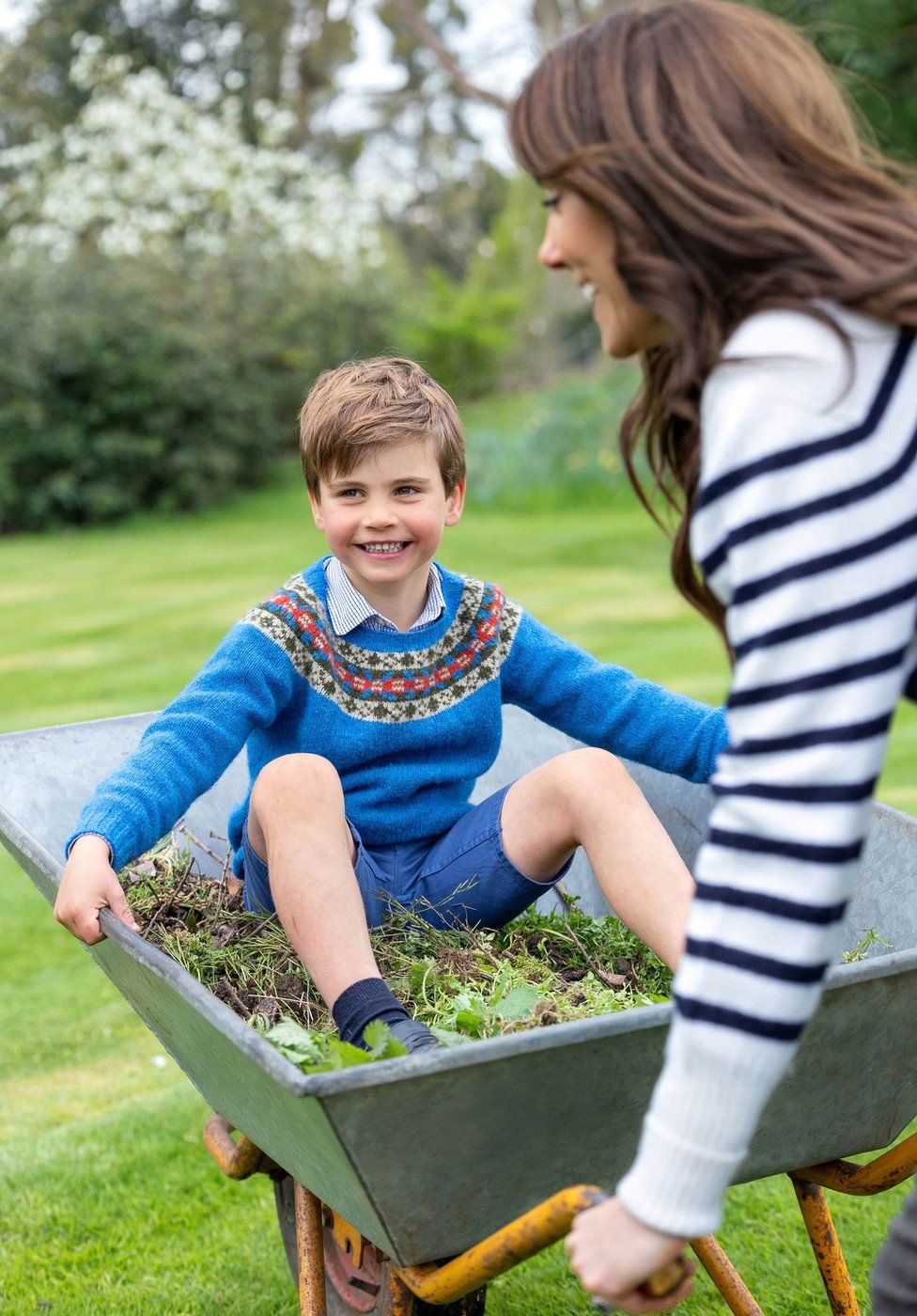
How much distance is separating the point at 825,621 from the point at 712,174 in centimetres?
35

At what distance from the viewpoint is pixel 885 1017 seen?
4.66ft

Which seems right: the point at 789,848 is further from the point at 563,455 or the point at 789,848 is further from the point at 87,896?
the point at 563,455

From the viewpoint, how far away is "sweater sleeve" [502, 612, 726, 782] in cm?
206

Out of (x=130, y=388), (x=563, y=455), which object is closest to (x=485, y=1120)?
(x=563, y=455)

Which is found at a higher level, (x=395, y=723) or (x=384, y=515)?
(x=384, y=515)

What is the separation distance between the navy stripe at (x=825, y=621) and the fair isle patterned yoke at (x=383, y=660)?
1.09 meters

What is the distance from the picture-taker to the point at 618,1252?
1.02m

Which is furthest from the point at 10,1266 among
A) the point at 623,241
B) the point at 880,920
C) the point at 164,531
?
the point at 164,531

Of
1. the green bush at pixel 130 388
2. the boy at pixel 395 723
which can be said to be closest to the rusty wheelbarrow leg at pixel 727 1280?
the boy at pixel 395 723

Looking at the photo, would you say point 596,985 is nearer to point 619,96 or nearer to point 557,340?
point 619,96

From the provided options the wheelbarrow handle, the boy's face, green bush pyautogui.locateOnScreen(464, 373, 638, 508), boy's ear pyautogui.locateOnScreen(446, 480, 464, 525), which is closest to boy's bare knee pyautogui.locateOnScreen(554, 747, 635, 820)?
the boy's face

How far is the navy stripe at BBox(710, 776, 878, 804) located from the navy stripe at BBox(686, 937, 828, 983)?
0.11m

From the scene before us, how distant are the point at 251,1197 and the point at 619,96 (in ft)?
6.78

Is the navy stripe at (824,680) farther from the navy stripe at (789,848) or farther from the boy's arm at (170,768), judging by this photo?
the boy's arm at (170,768)
